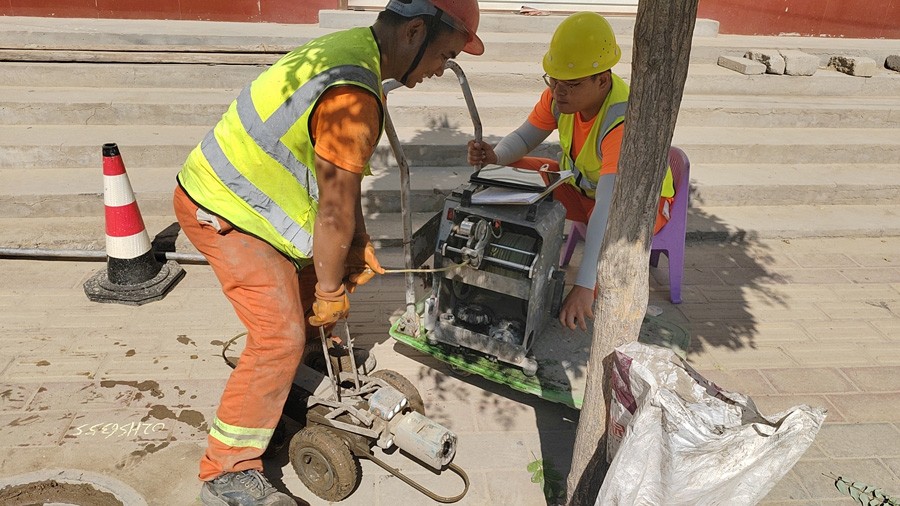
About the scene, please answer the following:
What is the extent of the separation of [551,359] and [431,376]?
742 millimetres

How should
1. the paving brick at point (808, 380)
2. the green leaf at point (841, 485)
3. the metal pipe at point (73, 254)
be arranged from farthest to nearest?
1. the metal pipe at point (73, 254)
2. the paving brick at point (808, 380)
3. the green leaf at point (841, 485)

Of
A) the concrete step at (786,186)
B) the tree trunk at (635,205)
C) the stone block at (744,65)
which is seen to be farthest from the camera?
the stone block at (744,65)

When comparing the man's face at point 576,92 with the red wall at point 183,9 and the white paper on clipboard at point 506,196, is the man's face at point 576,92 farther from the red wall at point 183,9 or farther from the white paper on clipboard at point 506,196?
the red wall at point 183,9

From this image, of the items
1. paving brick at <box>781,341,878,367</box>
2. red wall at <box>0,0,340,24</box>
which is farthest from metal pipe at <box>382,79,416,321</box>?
red wall at <box>0,0,340,24</box>

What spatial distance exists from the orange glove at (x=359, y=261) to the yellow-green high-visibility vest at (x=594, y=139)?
5.15 feet

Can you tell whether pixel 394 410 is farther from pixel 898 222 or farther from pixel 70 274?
pixel 898 222

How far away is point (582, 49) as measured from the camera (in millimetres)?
3561

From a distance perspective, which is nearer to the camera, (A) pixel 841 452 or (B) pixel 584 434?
(B) pixel 584 434

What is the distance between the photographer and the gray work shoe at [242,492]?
271 cm

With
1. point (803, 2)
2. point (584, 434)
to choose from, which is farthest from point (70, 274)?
point (803, 2)

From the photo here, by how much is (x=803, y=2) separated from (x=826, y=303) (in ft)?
18.8

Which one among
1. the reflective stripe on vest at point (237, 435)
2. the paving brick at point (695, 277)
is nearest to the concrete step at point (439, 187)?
the paving brick at point (695, 277)

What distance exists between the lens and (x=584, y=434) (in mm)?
2686

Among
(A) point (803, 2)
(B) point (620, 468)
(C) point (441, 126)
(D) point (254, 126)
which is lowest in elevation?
(B) point (620, 468)
